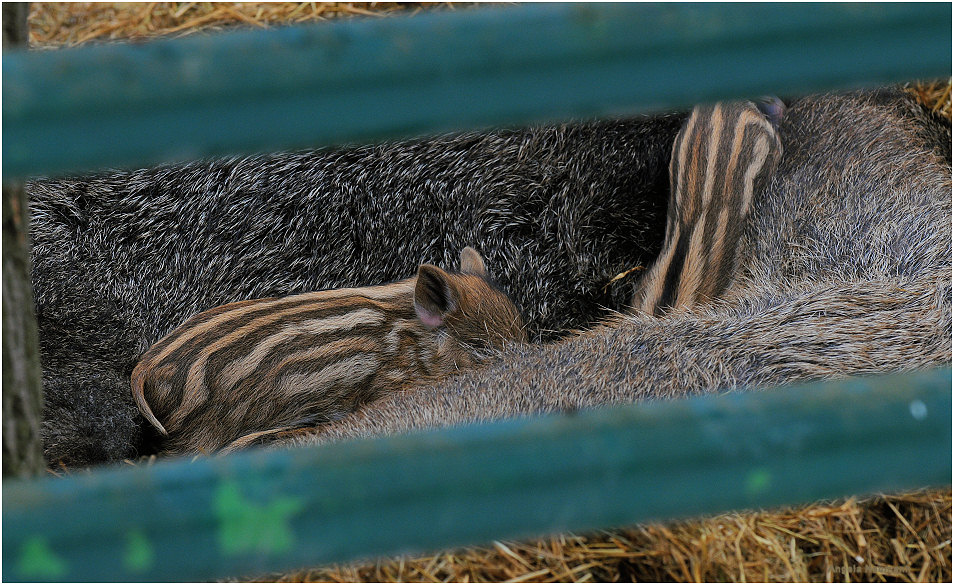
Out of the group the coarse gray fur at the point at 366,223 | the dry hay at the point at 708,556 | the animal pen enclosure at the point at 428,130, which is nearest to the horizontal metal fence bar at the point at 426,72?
the animal pen enclosure at the point at 428,130

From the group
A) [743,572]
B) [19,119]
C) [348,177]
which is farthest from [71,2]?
[19,119]

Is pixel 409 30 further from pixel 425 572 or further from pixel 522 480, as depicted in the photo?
pixel 425 572

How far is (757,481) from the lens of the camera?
2.05 ft

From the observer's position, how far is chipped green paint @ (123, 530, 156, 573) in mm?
567

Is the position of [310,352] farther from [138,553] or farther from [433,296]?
[138,553]

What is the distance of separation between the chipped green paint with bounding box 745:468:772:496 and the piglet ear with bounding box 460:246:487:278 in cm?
212

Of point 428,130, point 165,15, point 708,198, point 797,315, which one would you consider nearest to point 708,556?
point 797,315

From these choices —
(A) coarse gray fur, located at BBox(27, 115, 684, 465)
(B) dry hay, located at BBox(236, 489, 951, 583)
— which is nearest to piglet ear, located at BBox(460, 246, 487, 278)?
(A) coarse gray fur, located at BBox(27, 115, 684, 465)

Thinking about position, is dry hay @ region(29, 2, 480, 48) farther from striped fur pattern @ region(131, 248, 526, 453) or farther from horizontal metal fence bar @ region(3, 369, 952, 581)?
horizontal metal fence bar @ region(3, 369, 952, 581)

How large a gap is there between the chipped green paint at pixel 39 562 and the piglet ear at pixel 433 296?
196cm

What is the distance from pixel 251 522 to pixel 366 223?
232 centimetres

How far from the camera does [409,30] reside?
0.61 metres

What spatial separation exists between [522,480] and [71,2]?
3852mm

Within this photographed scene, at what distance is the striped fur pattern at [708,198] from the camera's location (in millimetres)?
2688
